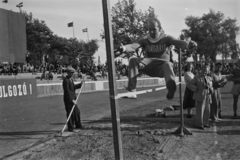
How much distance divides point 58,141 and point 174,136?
2.75m

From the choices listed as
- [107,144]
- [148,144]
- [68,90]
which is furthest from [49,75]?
[148,144]

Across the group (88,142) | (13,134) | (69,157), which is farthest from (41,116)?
(69,157)

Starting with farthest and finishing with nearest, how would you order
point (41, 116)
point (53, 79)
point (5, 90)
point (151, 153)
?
point (53, 79) → point (5, 90) → point (41, 116) → point (151, 153)

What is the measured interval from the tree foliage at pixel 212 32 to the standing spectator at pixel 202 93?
2.43m

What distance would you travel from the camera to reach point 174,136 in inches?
229

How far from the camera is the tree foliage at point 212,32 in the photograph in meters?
3.52

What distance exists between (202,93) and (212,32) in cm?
303

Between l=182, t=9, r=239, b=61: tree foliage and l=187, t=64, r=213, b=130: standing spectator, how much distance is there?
2433mm

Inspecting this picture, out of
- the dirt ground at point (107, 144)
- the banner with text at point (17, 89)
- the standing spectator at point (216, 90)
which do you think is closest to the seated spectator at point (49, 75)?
the banner with text at point (17, 89)

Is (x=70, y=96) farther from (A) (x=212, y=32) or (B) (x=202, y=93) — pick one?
(A) (x=212, y=32)

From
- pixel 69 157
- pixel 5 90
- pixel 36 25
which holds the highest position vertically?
pixel 36 25

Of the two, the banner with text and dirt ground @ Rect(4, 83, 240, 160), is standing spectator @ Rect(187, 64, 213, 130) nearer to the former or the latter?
dirt ground @ Rect(4, 83, 240, 160)

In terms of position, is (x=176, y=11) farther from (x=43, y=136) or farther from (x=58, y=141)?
(x=43, y=136)

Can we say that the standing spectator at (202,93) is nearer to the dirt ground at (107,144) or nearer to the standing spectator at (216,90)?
the standing spectator at (216,90)
